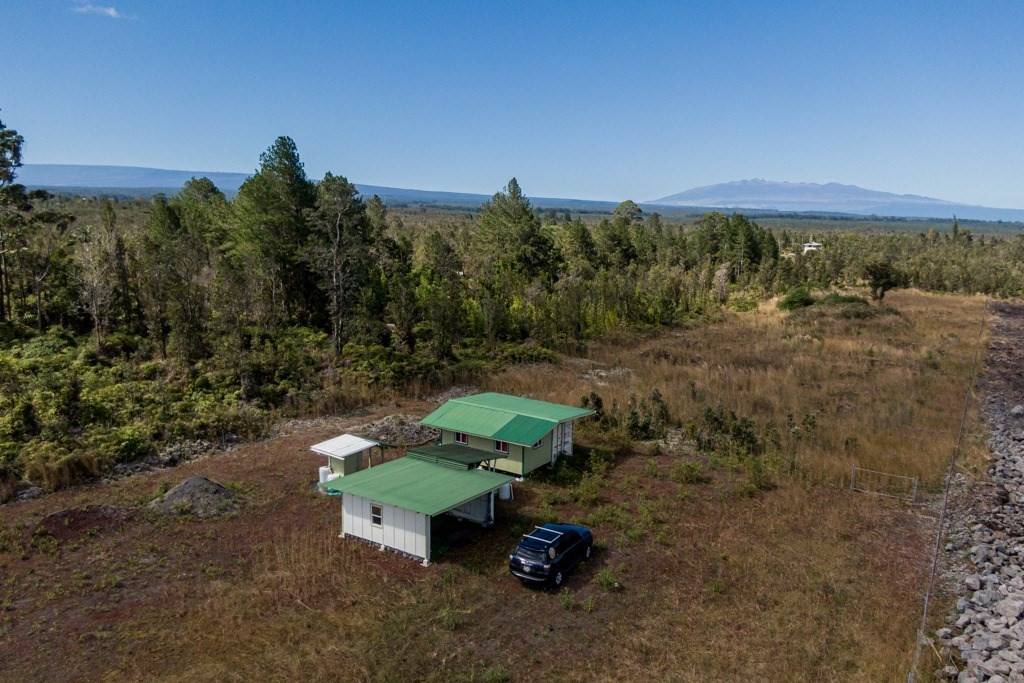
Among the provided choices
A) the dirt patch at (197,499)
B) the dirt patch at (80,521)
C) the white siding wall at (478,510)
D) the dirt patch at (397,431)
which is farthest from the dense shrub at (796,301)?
the dirt patch at (80,521)

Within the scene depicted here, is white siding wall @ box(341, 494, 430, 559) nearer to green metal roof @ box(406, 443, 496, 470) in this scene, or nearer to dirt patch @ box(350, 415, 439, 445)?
green metal roof @ box(406, 443, 496, 470)

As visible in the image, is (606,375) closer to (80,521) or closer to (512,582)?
(512,582)

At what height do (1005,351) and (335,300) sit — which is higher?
(335,300)

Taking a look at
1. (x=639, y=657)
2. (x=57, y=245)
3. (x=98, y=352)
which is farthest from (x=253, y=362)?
(x=639, y=657)

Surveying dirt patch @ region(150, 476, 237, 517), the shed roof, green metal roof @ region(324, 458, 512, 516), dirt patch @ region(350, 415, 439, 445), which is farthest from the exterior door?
dirt patch @ region(350, 415, 439, 445)

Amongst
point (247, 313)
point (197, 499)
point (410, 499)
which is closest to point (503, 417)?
point (410, 499)

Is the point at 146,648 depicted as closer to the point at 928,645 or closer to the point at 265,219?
the point at 928,645
